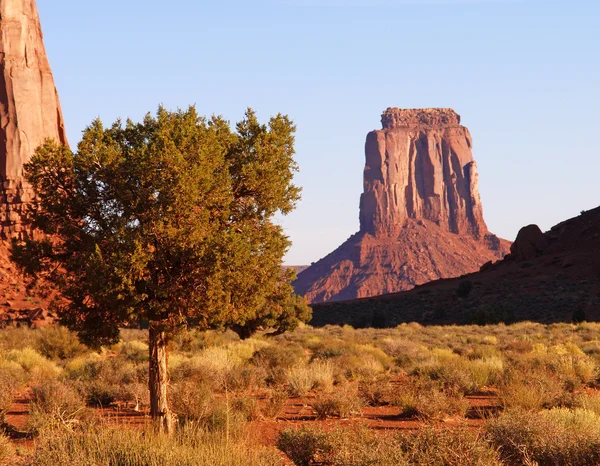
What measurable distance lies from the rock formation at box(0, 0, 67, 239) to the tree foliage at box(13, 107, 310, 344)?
43965mm

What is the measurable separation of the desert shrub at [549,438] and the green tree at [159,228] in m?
4.74

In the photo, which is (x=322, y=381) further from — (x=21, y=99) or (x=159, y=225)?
(x=21, y=99)

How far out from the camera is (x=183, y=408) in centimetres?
1322

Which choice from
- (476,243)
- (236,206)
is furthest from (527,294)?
(476,243)

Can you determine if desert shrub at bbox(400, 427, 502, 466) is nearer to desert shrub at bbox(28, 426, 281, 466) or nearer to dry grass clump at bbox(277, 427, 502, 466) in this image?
dry grass clump at bbox(277, 427, 502, 466)

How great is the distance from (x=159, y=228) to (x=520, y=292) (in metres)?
61.6

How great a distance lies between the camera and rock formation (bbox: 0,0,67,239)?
53750 millimetres

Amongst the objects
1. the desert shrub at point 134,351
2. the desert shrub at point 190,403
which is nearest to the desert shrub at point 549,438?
the desert shrub at point 190,403

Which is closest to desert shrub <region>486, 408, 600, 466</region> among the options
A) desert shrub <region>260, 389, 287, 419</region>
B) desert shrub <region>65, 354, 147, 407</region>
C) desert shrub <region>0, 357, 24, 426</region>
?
desert shrub <region>260, 389, 287, 419</region>

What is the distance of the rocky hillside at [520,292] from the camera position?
5922 cm

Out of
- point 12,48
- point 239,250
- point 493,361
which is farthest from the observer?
point 12,48

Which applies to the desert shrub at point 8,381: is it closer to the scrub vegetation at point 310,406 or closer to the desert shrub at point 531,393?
the scrub vegetation at point 310,406

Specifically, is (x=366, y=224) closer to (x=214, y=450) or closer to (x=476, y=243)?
(x=476, y=243)

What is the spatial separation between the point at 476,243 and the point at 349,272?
4051 cm
